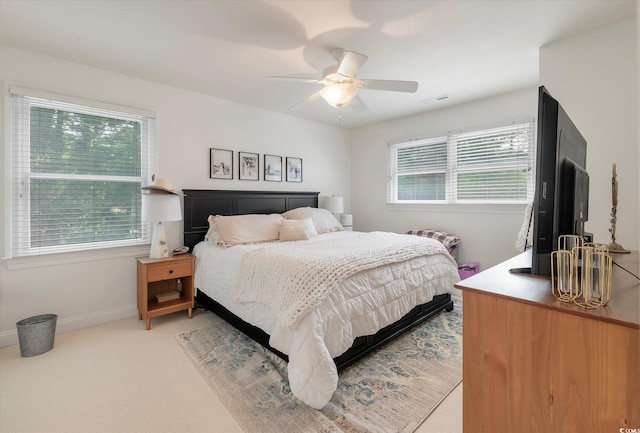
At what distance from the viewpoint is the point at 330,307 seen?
1.81 meters

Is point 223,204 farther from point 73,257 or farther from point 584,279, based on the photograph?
point 584,279

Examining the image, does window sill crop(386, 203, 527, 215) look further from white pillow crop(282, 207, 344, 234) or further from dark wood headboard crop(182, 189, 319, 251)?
dark wood headboard crop(182, 189, 319, 251)

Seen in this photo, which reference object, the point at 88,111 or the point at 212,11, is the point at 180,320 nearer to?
the point at 88,111

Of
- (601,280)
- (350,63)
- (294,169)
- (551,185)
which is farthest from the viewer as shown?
(294,169)

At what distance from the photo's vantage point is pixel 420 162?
14.7 ft

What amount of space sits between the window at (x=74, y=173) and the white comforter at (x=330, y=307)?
1017 millimetres

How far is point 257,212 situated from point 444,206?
106 inches

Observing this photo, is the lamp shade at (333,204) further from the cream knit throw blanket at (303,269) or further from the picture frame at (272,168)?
the cream knit throw blanket at (303,269)

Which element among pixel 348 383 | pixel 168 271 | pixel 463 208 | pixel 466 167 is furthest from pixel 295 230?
pixel 466 167

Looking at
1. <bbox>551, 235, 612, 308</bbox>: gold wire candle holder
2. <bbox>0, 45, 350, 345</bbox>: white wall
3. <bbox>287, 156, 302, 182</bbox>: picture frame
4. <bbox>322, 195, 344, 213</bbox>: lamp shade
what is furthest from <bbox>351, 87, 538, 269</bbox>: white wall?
<bbox>551, 235, 612, 308</bbox>: gold wire candle holder

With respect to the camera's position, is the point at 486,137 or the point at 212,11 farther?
the point at 486,137

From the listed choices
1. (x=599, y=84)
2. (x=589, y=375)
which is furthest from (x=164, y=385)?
(x=599, y=84)

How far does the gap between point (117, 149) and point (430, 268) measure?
134 inches

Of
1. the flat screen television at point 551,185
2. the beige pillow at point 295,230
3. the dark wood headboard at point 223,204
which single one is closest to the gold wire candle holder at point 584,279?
the flat screen television at point 551,185
